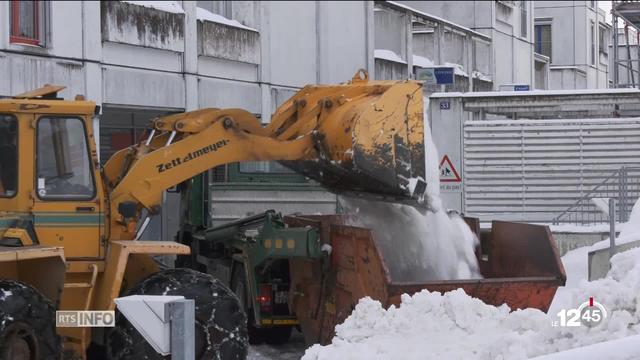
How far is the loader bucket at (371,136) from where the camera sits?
8516mm

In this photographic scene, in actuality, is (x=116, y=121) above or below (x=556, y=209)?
above

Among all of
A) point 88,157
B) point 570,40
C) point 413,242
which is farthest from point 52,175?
point 570,40

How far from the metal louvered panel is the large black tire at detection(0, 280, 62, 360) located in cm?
1124

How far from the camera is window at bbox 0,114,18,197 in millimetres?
7367

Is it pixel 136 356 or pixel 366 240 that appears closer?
pixel 136 356

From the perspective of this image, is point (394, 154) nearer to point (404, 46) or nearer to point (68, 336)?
point (68, 336)

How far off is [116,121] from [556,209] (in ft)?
27.3

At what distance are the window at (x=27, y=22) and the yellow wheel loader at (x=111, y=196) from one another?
6.43 meters

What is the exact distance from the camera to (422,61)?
1197 inches

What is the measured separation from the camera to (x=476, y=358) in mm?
6992

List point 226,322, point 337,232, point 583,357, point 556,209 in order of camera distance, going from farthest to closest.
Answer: point 556,209, point 337,232, point 226,322, point 583,357

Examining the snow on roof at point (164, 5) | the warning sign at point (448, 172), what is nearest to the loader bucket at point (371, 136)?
the warning sign at point (448, 172)

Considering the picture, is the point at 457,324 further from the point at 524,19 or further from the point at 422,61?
the point at 524,19

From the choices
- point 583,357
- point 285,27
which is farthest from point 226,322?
point 285,27
